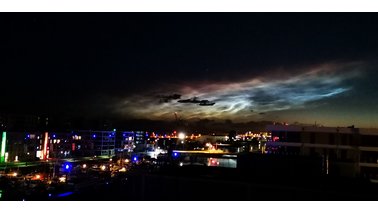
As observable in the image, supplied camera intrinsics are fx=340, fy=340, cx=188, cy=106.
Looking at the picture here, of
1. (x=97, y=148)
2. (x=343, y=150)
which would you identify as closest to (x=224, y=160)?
(x=343, y=150)

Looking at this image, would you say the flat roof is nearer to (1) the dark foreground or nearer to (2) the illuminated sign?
(1) the dark foreground

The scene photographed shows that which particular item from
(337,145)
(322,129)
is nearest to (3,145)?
(322,129)

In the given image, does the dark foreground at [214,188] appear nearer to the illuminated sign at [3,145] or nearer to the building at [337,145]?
the building at [337,145]

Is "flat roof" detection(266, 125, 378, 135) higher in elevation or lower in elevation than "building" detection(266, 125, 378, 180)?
higher

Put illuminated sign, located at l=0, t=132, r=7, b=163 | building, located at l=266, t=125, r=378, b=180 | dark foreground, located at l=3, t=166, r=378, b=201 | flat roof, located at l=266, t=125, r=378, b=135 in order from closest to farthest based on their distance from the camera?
dark foreground, located at l=3, t=166, r=378, b=201 < building, located at l=266, t=125, r=378, b=180 < flat roof, located at l=266, t=125, r=378, b=135 < illuminated sign, located at l=0, t=132, r=7, b=163

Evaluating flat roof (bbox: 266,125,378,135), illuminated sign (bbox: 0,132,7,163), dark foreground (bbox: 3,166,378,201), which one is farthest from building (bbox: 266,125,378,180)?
illuminated sign (bbox: 0,132,7,163)

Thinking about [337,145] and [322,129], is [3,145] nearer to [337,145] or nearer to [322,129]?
[322,129]

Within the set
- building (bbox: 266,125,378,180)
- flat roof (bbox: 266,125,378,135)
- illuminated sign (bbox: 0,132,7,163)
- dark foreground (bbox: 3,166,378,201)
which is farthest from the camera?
illuminated sign (bbox: 0,132,7,163)

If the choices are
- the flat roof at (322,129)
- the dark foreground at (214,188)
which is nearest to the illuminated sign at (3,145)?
the flat roof at (322,129)
